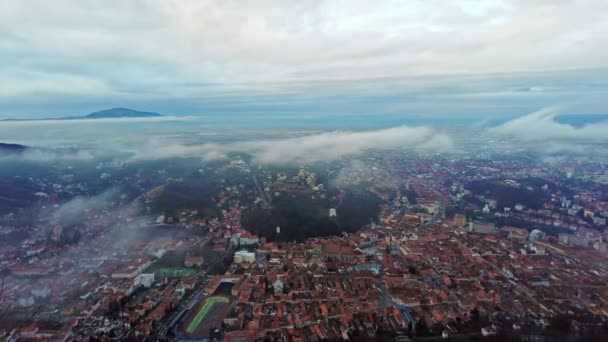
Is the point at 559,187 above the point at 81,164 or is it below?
below

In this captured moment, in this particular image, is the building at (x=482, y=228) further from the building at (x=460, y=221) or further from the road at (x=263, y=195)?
the road at (x=263, y=195)

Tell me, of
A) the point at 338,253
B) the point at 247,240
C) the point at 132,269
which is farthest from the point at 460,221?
the point at 132,269

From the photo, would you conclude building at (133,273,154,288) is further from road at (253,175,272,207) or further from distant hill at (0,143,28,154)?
distant hill at (0,143,28,154)

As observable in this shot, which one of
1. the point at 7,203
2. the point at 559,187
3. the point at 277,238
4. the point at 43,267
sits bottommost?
the point at 559,187

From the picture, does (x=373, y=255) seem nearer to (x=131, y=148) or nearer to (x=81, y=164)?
(x=81, y=164)

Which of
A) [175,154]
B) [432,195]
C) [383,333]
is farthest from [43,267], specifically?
[175,154]

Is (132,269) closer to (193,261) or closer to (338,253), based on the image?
(193,261)

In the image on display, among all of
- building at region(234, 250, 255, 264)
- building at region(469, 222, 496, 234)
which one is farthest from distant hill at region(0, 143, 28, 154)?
building at region(469, 222, 496, 234)
